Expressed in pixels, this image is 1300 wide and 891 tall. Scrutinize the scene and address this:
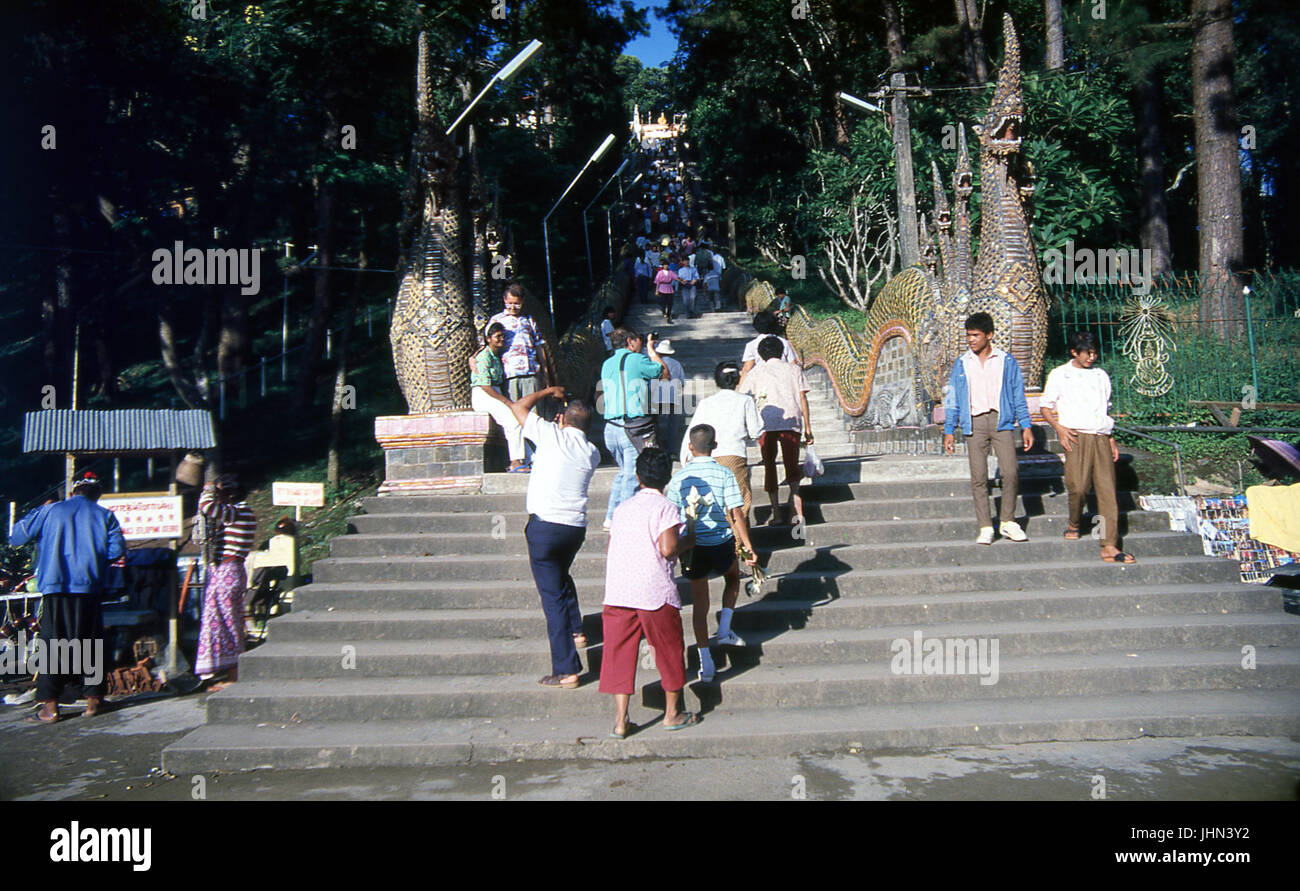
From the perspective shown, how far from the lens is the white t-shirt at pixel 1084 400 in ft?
24.3

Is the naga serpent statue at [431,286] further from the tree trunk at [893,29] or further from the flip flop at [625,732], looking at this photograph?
the tree trunk at [893,29]

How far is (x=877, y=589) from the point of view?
731cm

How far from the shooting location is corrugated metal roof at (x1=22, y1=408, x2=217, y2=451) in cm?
1136

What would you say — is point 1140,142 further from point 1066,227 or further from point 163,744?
point 163,744

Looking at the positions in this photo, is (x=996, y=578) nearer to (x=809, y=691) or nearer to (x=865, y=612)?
(x=865, y=612)

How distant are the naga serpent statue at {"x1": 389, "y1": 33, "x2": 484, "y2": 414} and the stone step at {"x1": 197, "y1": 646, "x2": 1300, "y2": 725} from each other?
3941 millimetres

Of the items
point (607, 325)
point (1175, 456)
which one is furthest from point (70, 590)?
point (1175, 456)

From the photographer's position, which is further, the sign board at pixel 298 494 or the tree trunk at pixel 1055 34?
A: the tree trunk at pixel 1055 34

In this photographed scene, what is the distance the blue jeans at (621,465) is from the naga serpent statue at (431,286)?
6.49 ft

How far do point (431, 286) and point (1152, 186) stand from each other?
16908 mm

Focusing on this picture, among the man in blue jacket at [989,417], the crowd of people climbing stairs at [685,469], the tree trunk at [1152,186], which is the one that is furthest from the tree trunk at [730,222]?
the man in blue jacket at [989,417]

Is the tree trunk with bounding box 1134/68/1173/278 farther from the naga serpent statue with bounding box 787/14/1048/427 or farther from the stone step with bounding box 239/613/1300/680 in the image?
the stone step with bounding box 239/613/1300/680

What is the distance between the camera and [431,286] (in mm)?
9664

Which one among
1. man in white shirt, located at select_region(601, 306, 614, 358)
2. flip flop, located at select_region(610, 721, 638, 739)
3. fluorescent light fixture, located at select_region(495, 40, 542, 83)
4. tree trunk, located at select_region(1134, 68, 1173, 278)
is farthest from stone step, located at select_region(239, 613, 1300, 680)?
tree trunk, located at select_region(1134, 68, 1173, 278)
